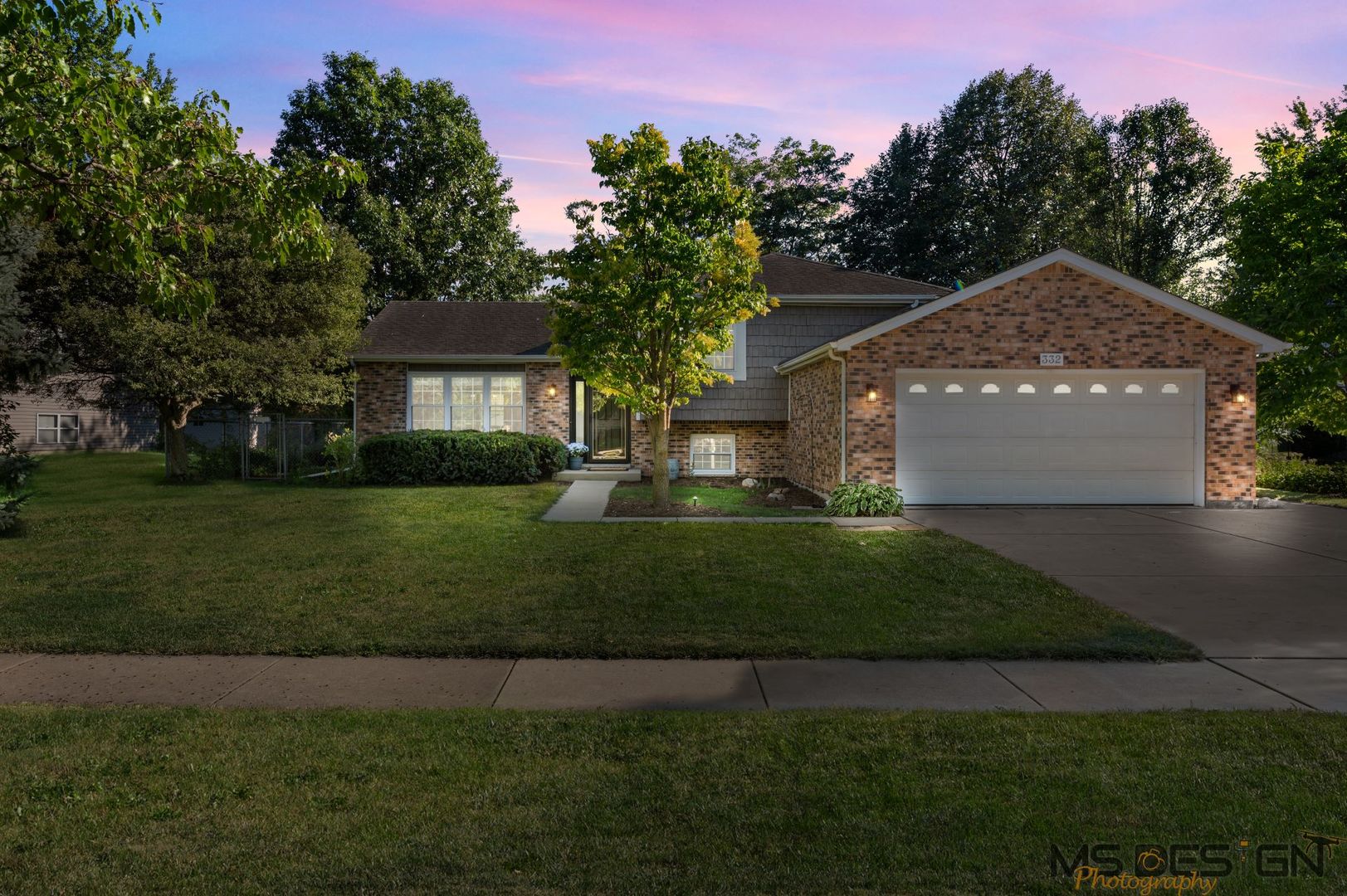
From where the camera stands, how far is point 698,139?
13.4m

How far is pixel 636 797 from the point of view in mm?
3586

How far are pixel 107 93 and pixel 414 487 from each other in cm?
1206

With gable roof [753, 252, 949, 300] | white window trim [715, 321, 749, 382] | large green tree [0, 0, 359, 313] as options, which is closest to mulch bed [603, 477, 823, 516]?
white window trim [715, 321, 749, 382]

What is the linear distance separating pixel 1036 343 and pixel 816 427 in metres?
4.37

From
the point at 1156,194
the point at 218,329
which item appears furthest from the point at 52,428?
the point at 1156,194

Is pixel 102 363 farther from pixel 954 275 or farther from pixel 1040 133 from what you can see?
pixel 1040 133

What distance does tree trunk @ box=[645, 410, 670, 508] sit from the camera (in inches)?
563

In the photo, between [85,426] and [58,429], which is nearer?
[58,429]

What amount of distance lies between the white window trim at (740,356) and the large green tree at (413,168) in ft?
51.5

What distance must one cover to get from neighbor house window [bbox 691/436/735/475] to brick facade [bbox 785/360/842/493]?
147cm

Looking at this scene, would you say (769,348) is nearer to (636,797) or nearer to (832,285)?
(832,285)

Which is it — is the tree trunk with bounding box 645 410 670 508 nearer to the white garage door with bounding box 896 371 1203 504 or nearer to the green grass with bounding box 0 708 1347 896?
the white garage door with bounding box 896 371 1203 504

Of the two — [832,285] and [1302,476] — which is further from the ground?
[832,285]

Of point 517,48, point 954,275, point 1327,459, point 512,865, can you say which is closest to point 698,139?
point 517,48
